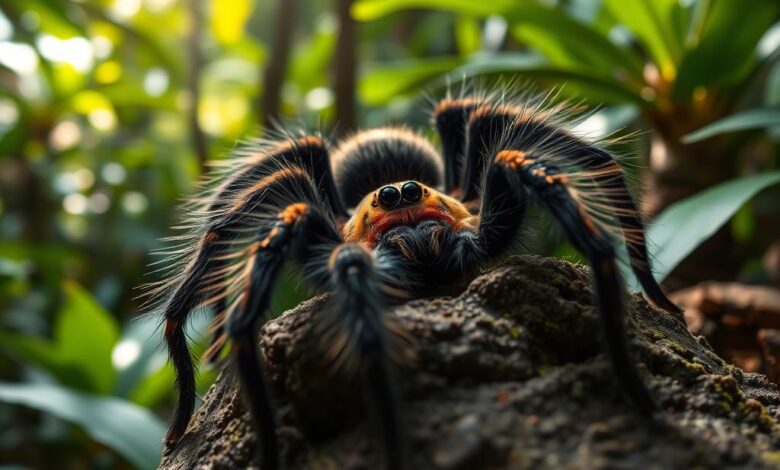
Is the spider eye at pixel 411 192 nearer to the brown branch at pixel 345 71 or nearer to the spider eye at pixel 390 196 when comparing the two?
the spider eye at pixel 390 196

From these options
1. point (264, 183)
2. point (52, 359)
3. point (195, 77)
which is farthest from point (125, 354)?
point (264, 183)

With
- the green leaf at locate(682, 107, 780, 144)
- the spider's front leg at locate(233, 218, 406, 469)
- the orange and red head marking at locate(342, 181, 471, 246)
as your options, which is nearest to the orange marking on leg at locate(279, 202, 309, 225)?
the spider's front leg at locate(233, 218, 406, 469)

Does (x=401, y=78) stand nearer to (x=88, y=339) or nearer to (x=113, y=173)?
(x=88, y=339)

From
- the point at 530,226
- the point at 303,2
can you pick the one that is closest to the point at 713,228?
the point at 530,226

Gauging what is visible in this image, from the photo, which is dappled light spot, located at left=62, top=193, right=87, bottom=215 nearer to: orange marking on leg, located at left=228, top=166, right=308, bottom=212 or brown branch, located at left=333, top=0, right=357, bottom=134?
brown branch, located at left=333, top=0, right=357, bottom=134

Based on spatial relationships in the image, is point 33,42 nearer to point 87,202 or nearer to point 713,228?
point 87,202

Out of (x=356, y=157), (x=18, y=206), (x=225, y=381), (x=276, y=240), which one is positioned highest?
(x=18, y=206)
